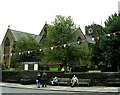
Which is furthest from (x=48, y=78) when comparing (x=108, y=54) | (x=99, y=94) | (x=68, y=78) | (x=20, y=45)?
(x=20, y=45)

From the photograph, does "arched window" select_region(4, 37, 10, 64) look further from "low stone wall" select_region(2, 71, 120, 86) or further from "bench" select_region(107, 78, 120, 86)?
"bench" select_region(107, 78, 120, 86)

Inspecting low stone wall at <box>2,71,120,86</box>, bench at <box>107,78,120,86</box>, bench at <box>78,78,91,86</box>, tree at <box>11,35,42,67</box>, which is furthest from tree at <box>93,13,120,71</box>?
tree at <box>11,35,42,67</box>

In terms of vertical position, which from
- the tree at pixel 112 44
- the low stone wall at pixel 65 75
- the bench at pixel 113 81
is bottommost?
the bench at pixel 113 81

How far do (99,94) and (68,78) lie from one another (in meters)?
10.9

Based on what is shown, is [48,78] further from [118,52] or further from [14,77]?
[118,52]

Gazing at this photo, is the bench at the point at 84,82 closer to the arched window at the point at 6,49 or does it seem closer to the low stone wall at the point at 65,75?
the low stone wall at the point at 65,75

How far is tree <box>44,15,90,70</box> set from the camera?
127 feet

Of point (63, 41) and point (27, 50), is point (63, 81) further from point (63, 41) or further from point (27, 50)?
point (27, 50)

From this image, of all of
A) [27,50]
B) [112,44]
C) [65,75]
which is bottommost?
[65,75]

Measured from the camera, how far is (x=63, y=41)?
38.7 metres

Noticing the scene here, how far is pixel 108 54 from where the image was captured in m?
35.2

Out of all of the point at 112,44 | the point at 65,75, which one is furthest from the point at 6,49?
the point at 65,75

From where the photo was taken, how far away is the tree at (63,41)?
3863 centimetres

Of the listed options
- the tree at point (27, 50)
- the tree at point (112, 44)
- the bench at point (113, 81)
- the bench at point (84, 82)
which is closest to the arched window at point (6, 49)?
the tree at point (27, 50)
